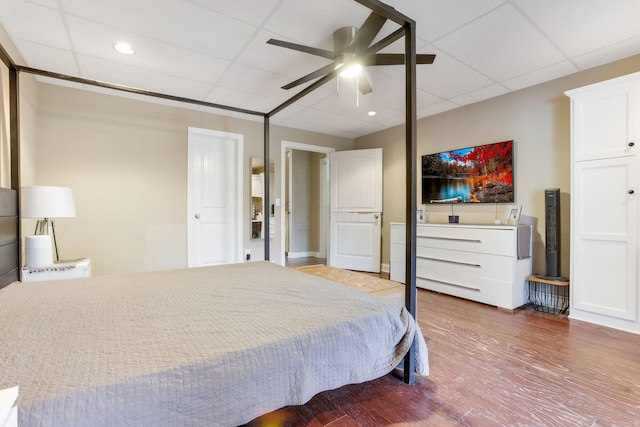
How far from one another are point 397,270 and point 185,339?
141 inches

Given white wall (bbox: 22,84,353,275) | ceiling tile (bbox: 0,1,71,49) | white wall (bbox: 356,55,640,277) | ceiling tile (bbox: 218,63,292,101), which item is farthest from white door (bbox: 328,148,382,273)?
ceiling tile (bbox: 0,1,71,49)

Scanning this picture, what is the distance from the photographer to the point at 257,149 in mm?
4391

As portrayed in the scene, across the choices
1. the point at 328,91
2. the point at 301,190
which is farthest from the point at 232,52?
the point at 301,190

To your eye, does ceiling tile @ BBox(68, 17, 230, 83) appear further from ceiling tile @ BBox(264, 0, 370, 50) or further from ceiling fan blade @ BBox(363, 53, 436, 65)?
ceiling fan blade @ BBox(363, 53, 436, 65)

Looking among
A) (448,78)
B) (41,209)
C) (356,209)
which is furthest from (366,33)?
(356,209)

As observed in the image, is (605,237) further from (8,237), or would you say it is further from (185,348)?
(8,237)

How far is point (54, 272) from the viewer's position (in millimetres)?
2434

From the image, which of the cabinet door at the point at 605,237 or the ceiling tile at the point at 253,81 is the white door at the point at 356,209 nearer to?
the ceiling tile at the point at 253,81

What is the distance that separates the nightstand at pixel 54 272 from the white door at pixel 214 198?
1.36m

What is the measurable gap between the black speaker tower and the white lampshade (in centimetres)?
444

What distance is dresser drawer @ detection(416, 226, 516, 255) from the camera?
121 inches

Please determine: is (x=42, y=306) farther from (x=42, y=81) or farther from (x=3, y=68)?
(x=42, y=81)

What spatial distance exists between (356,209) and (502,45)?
3056 millimetres

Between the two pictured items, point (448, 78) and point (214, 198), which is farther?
point (214, 198)
